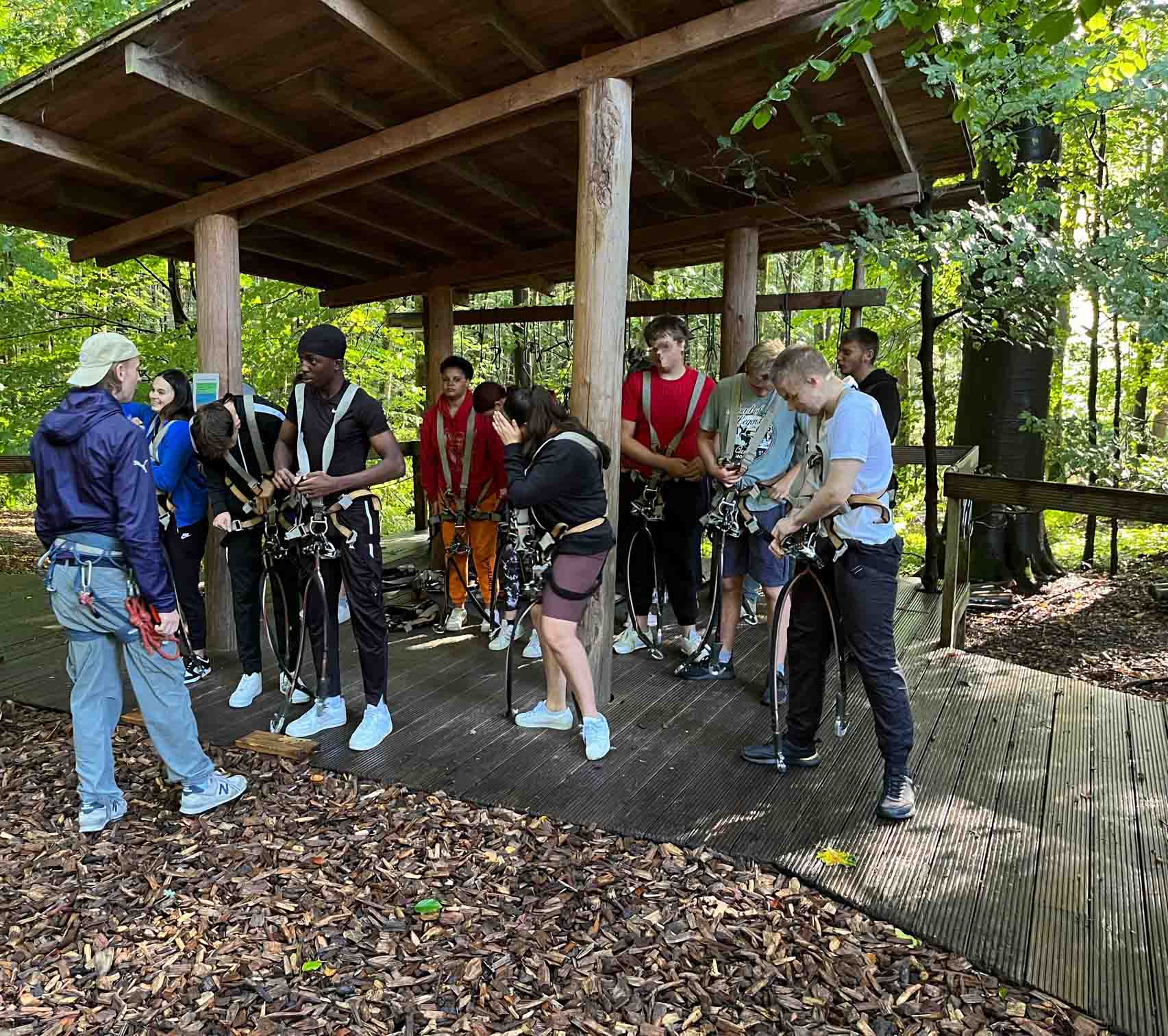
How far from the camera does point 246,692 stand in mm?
4105

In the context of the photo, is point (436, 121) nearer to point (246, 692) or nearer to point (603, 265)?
point (603, 265)

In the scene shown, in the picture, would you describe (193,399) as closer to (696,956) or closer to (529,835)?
(529,835)

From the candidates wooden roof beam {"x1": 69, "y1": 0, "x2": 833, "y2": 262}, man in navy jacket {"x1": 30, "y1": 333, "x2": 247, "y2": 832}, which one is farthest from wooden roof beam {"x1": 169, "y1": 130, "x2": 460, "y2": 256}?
man in navy jacket {"x1": 30, "y1": 333, "x2": 247, "y2": 832}

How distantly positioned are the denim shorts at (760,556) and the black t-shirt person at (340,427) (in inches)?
72.5

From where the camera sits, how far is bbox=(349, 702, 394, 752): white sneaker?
3539mm

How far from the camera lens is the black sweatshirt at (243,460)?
3.85 meters

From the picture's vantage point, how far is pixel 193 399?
4445 millimetres

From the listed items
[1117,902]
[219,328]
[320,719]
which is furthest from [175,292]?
[1117,902]

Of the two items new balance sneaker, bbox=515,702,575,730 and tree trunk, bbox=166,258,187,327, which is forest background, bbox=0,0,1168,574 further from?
new balance sneaker, bbox=515,702,575,730

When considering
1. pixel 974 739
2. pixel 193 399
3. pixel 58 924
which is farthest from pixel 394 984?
pixel 193 399

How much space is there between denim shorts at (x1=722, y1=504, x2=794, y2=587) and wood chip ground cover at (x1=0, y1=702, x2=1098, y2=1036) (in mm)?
1622

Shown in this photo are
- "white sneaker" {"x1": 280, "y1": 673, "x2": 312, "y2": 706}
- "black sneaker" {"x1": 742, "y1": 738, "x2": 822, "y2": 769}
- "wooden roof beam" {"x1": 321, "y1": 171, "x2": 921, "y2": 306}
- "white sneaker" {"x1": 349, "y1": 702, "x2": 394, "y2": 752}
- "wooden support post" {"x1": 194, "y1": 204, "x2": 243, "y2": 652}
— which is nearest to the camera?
"black sneaker" {"x1": 742, "y1": 738, "x2": 822, "y2": 769}

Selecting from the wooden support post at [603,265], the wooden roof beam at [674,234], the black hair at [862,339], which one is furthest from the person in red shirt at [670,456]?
the wooden roof beam at [674,234]

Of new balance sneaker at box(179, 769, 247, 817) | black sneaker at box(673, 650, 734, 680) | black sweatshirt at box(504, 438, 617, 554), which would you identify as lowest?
new balance sneaker at box(179, 769, 247, 817)
